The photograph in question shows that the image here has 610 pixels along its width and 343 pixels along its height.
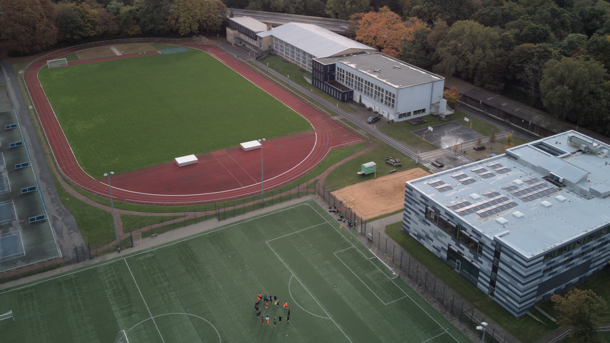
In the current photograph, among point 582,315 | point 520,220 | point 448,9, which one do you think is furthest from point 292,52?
point 582,315

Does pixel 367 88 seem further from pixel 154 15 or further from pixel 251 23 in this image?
pixel 154 15

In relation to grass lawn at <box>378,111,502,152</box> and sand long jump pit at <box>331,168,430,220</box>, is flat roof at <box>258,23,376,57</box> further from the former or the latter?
sand long jump pit at <box>331,168,430,220</box>

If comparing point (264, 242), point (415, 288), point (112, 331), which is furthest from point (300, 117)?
point (112, 331)

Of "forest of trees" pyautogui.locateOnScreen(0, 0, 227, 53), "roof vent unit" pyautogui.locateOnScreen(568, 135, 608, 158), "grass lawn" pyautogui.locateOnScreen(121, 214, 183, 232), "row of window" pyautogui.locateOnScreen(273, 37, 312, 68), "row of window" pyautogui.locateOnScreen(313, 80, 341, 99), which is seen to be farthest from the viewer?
"forest of trees" pyautogui.locateOnScreen(0, 0, 227, 53)

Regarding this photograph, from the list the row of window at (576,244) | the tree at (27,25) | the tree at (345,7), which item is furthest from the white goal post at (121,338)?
the tree at (345,7)

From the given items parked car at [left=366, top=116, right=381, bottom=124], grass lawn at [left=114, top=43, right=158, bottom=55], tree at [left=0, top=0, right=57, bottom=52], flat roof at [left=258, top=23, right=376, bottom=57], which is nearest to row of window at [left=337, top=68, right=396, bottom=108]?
parked car at [left=366, top=116, right=381, bottom=124]

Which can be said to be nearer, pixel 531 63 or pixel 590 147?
pixel 590 147

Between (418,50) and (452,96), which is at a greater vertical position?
(418,50)

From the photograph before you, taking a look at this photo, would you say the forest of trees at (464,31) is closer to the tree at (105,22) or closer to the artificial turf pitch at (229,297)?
the tree at (105,22)
